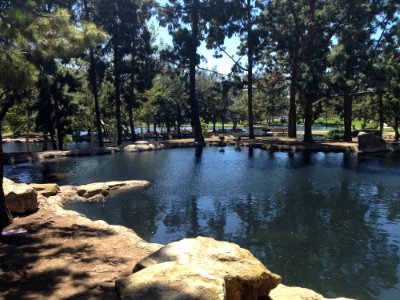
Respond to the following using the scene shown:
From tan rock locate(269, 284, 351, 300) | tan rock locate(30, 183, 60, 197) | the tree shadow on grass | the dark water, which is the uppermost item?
the tree shadow on grass

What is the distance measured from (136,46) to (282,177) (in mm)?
26283

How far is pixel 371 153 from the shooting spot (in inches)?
1344

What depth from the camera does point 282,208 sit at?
16656mm

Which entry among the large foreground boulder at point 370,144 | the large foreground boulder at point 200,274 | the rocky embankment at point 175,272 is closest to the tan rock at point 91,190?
the rocky embankment at point 175,272

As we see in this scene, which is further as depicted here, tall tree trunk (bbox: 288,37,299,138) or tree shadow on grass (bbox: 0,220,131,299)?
tall tree trunk (bbox: 288,37,299,138)

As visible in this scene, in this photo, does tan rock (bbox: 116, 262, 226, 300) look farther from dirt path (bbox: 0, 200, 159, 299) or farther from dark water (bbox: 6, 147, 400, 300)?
dark water (bbox: 6, 147, 400, 300)

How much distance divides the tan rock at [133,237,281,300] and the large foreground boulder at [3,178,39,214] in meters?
7.53

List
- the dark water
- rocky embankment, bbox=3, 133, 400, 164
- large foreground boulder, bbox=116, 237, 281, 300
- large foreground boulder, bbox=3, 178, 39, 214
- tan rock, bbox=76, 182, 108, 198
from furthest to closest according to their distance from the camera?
1. rocky embankment, bbox=3, 133, 400, 164
2. tan rock, bbox=76, 182, 108, 198
3. large foreground boulder, bbox=3, 178, 39, 214
4. the dark water
5. large foreground boulder, bbox=116, 237, 281, 300

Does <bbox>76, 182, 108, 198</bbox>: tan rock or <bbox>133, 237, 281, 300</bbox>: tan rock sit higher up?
<bbox>133, 237, 281, 300</bbox>: tan rock

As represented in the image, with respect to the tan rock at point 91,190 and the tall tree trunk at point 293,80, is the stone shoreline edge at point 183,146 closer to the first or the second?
the tall tree trunk at point 293,80

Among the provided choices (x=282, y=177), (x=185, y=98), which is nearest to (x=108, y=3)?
(x=282, y=177)

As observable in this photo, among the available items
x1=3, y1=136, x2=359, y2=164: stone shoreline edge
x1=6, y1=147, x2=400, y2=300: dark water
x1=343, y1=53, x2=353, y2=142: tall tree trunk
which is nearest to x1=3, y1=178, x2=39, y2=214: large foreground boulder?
x1=6, y1=147, x2=400, y2=300: dark water

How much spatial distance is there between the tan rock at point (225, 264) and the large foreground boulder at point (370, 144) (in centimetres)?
3063

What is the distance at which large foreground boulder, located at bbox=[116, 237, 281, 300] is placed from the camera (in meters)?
5.11
